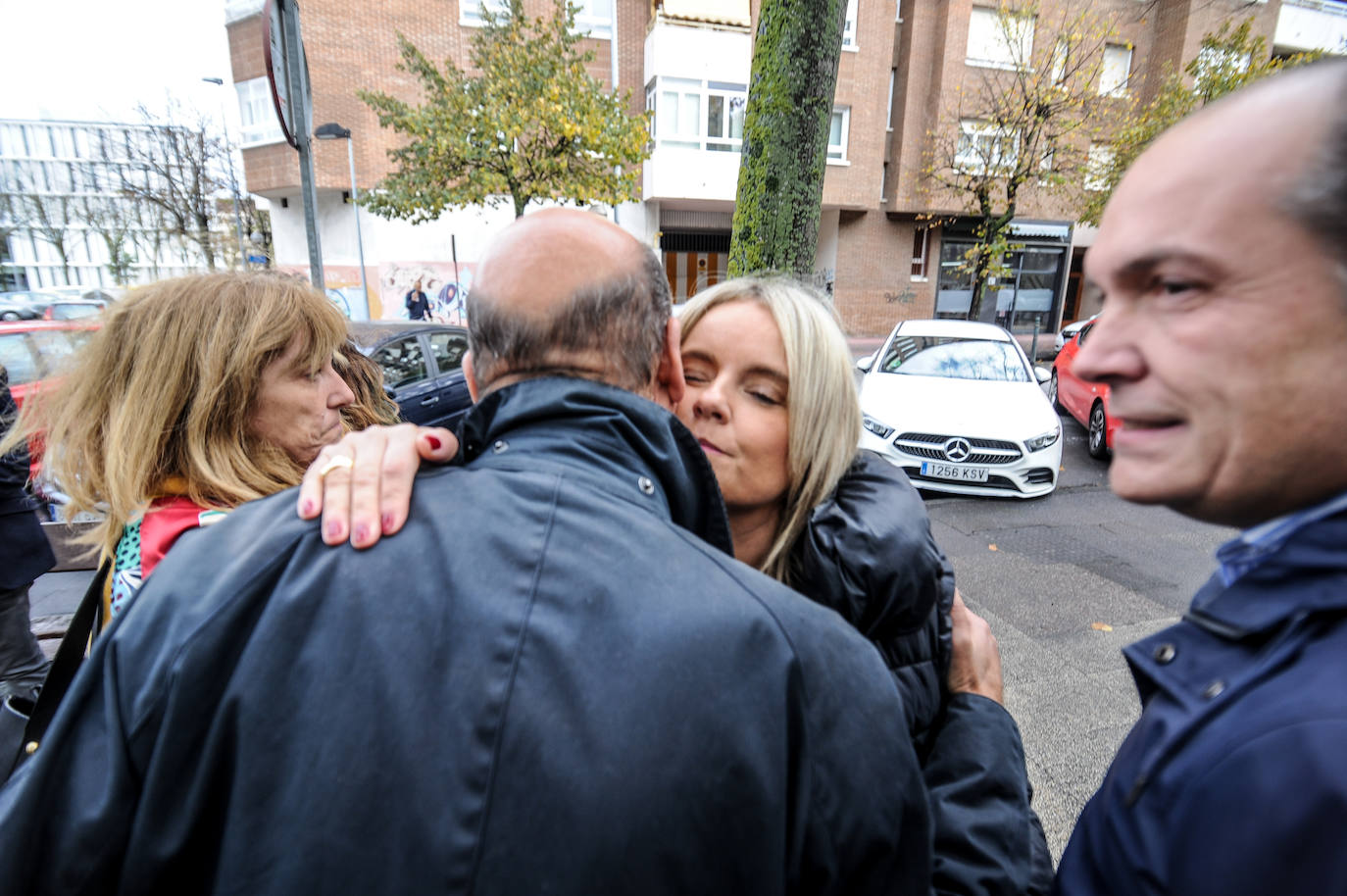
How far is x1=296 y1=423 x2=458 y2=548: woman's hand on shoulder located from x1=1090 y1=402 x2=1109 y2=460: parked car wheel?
8799 millimetres

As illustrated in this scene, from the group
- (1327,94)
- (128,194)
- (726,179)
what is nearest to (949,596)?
(1327,94)

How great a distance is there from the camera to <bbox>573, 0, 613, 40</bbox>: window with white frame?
1864 cm

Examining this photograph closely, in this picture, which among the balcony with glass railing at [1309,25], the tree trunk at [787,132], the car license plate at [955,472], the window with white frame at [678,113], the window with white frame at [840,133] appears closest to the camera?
the tree trunk at [787,132]

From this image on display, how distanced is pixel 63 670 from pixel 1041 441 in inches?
267

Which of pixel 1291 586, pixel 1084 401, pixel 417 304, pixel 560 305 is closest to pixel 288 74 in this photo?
pixel 560 305

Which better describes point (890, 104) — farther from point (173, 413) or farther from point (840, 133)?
point (173, 413)

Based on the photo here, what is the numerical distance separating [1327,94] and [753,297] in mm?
1278

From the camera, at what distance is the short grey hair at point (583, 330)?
1026 millimetres

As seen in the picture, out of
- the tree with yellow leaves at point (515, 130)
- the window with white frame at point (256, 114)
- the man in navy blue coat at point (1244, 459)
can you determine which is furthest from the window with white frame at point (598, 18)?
the man in navy blue coat at point (1244, 459)

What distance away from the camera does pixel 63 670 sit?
1314mm

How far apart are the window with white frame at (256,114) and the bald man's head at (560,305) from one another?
21.3 metres

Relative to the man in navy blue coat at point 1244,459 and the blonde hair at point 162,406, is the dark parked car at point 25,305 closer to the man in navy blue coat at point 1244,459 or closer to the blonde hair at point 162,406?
the blonde hair at point 162,406

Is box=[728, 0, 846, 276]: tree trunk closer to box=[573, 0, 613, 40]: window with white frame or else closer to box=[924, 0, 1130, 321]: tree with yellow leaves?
box=[924, 0, 1130, 321]: tree with yellow leaves

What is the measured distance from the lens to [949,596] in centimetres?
156
